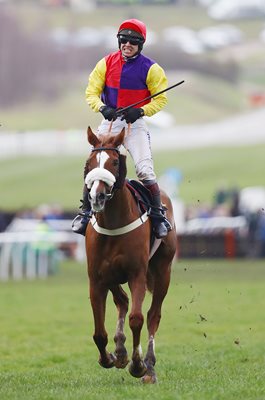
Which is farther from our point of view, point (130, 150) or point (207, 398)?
point (130, 150)

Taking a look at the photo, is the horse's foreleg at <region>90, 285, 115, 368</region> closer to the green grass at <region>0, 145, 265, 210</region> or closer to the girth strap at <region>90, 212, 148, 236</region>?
the girth strap at <region>90, 212, 148, 236</region>

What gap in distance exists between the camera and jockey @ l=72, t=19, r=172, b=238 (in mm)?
11000

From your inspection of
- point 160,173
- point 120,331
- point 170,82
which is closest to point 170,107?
point 170,82

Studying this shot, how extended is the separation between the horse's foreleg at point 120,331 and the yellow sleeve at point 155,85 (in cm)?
150

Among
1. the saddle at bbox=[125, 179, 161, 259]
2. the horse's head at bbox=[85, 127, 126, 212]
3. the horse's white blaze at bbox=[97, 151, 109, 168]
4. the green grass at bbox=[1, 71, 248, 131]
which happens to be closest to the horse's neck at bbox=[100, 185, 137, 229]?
the horse's head at bbox=[85, 127, 126, 212]

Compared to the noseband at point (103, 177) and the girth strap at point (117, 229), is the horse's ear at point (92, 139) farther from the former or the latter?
the girth strap at point (117, 229)

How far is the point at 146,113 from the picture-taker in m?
11.0

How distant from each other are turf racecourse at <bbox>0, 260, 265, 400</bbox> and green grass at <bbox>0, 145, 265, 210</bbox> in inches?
1110

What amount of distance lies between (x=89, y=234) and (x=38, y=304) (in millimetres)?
10407

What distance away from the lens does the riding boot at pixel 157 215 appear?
1105 centimetres

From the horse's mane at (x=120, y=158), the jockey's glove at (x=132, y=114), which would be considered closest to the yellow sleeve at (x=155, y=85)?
the jockey's glove at (x=132, y=114)

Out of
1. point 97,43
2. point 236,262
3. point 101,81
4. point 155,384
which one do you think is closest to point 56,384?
point 155,384

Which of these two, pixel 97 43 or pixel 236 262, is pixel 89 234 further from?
pixel 97 43

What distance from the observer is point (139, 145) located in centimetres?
1109
